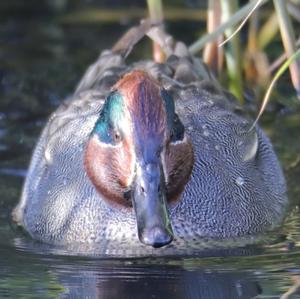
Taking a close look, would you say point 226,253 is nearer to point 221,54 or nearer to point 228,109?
point 228,109

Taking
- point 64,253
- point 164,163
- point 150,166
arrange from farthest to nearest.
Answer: point 64,253 < point 164,163 < point 150,166

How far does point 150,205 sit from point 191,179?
1041 mm

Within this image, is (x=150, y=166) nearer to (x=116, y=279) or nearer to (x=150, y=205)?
(x=150, y=205)

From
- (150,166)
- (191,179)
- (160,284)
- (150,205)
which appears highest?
(191,179)

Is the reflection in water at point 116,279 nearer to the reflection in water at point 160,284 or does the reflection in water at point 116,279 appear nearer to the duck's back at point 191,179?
the reflection in water at point 160,284

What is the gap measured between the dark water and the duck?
6.5 inches

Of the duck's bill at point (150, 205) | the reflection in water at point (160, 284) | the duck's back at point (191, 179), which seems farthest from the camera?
the duck's back at point (191, 179)

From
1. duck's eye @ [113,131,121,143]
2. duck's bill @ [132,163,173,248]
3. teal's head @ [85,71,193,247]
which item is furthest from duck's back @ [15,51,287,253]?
duck's bill @ [132,163,173,248]

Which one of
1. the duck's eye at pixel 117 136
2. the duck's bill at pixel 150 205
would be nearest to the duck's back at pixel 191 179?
the duck's eye at pixel 117 136

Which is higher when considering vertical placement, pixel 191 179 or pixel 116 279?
pixel 191 179

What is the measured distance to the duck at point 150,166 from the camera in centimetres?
672

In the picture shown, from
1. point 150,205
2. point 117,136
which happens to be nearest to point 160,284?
point 150,205

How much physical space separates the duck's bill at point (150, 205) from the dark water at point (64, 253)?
0.35 m

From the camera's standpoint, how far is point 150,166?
657 cm
